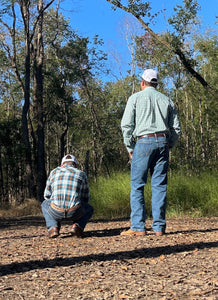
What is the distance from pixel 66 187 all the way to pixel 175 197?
4.70m

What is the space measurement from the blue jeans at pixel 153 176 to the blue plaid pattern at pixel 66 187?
0.71 meters

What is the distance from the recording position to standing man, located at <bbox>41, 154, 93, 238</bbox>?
5070mm

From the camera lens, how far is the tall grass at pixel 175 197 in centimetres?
856

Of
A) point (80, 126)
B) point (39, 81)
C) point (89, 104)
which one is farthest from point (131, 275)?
point (80, 126)

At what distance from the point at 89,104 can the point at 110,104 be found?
2926 millimetres

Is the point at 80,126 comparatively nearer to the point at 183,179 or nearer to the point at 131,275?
the point at 183,179

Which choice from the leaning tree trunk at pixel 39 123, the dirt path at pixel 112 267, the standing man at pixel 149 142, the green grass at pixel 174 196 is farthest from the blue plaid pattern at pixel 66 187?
the leaning tree trunk at pixel 39 123

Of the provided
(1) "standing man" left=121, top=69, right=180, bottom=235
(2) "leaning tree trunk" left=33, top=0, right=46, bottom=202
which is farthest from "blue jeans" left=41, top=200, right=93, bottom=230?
(2) "leaning tree trunk" left=33, top=0, right=46, bottom=202

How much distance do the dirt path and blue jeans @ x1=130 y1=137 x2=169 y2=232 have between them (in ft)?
0.84

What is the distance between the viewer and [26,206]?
1371 centimetres

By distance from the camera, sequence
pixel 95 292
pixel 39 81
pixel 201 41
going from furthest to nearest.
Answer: pixel 201 41
pixel 39 81
pixel 95 292

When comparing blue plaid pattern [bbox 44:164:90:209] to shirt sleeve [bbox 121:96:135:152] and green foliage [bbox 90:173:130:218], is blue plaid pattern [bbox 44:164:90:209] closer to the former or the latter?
shirt sleeve [bbox 121:96:135:152]

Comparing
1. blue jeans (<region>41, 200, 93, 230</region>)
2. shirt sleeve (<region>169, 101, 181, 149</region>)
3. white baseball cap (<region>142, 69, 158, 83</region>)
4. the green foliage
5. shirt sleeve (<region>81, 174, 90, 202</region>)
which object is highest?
white baseball cap (<region>142, 69, 158, 83</region>)

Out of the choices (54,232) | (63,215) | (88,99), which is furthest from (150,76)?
(88,99)
